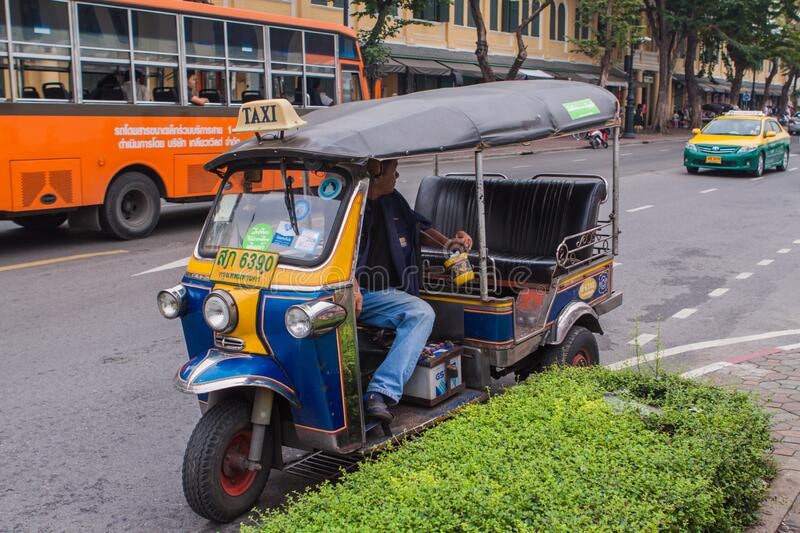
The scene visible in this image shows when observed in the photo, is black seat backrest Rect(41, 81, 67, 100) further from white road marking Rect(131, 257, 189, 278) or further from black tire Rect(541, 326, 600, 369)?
black tire Rect(541, 326, 600, 369)

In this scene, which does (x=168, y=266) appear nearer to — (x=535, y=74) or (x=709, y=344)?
(x=709, y=344)

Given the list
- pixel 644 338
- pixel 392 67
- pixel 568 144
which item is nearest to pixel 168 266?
pixel 644 338

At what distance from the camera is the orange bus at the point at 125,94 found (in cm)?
1127

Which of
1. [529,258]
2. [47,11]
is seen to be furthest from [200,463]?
[47,11]

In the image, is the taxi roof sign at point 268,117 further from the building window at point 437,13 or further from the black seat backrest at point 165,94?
the building window at point 437,13

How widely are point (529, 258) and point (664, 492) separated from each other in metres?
3.74

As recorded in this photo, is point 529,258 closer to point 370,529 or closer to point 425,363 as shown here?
point 425,363

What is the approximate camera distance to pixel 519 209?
727cm

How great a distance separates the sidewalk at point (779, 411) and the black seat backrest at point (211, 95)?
9383mm

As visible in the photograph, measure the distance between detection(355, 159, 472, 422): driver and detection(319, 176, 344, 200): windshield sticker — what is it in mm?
222

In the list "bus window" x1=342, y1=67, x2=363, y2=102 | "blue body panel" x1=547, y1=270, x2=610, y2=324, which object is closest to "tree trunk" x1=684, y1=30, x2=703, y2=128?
"bus window" x1=342, y1=67, x2=363, y2=102

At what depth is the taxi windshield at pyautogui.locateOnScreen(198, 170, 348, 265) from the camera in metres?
4.48

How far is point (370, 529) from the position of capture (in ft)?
10.1

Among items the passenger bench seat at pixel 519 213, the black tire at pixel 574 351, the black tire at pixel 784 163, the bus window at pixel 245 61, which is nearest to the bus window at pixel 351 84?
the bus window at pixel 245 61
